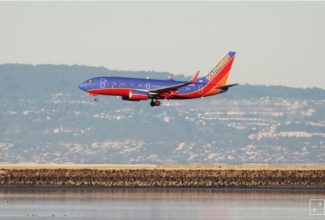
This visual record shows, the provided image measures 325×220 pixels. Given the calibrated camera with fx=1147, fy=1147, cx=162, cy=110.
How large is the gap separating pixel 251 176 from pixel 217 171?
8.90m

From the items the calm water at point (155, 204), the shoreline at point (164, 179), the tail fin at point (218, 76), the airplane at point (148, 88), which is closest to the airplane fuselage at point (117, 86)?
the airplane at point (148, 88)

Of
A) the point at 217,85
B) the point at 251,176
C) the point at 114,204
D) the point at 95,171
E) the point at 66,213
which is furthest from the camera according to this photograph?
the point at 217,85

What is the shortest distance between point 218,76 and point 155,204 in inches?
1948

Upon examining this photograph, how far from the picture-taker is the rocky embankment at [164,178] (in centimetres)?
8756

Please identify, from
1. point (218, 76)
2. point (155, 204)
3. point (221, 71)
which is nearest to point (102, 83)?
point (218, 76)

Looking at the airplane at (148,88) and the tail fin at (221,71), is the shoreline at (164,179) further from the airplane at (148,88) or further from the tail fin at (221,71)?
the tail fin at (221,71)

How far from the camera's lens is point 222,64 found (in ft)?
393

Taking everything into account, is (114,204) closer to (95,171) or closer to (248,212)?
(248,212)

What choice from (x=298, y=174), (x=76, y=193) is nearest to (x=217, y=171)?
(x=298, y=174)

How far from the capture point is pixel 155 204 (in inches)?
2709

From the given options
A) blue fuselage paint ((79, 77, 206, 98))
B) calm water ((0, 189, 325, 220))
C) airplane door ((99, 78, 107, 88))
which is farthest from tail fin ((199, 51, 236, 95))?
calm water ((0, 189, 325, 220))

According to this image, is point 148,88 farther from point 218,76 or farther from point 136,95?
point 218,76

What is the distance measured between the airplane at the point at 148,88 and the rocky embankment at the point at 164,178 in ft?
23.1

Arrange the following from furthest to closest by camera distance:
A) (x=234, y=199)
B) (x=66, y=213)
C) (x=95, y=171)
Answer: (x=95, y=171)
(x=234, y=199)
(x=66, y=213)
